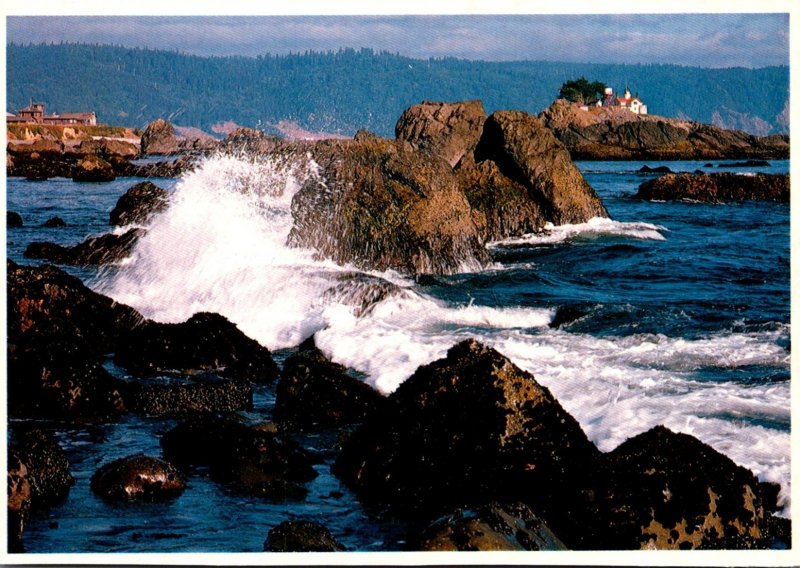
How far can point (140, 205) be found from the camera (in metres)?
19.6

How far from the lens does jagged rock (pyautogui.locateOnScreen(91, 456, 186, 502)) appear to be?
7066 mm

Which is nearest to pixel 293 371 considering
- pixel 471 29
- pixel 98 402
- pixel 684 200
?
pixel 98 402

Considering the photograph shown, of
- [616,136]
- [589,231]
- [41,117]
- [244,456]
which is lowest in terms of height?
[244,456]

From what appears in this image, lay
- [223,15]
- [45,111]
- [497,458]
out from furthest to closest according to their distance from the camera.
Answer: [45,111], [223,15], [497,458]

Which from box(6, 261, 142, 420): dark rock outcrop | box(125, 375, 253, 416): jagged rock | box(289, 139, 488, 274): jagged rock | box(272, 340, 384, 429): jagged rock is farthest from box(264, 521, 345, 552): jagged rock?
box(289, 139, 488, 274): jagged rock

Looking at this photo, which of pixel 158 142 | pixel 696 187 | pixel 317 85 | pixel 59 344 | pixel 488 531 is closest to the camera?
pixel 488 531

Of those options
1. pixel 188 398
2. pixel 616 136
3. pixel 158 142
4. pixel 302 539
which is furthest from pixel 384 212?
pixel 616 136

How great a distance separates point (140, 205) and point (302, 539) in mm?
14053

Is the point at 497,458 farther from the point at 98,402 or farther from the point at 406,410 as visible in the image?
the point at 98,402

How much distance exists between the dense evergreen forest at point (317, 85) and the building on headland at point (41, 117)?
0.44 feet

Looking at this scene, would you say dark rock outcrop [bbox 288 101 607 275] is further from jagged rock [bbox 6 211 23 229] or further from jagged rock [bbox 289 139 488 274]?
jagged rock [bbox 6 211 23 229]

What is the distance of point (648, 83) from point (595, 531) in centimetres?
827

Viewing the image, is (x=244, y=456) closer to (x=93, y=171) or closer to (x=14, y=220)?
(x=14, y=220)

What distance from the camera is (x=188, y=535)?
263 inches
